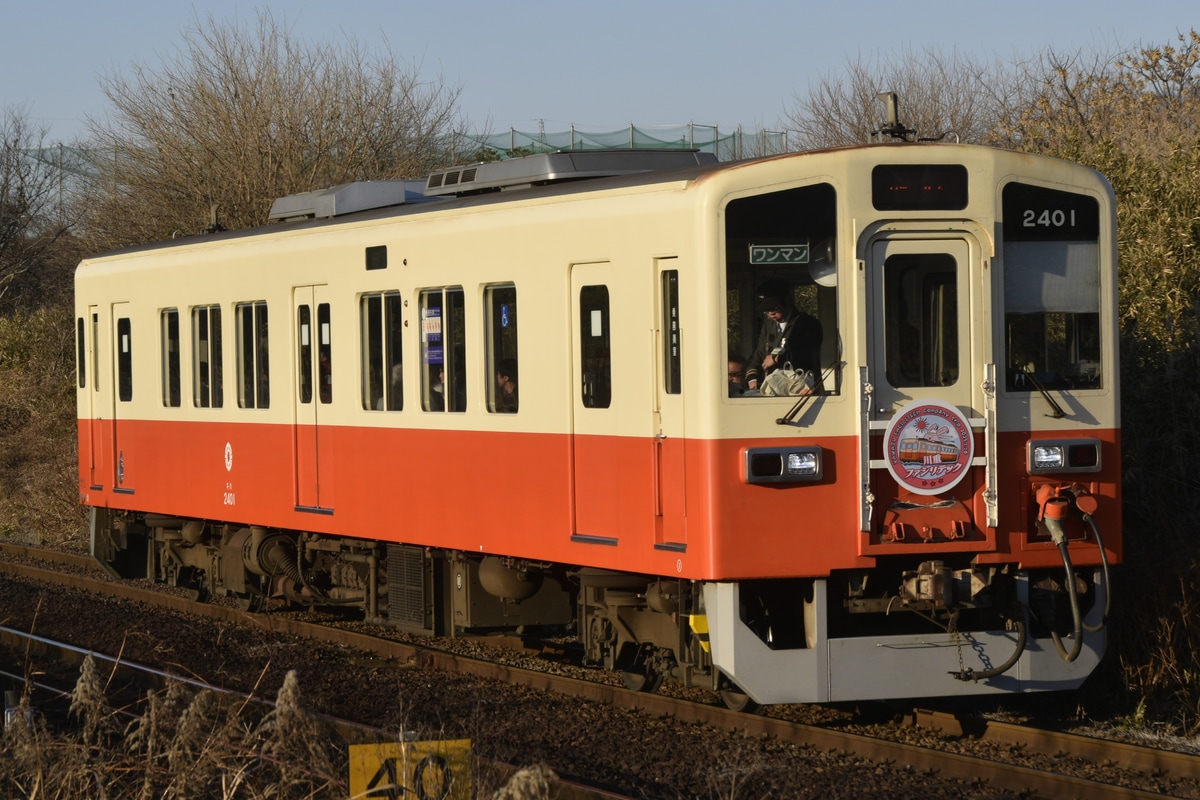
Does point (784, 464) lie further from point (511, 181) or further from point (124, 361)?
point (124, 361)

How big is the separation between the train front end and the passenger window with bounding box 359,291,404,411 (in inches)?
127

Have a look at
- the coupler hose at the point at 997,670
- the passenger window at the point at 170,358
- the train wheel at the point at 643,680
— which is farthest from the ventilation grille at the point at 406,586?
the coupler hose at the point at 997,670

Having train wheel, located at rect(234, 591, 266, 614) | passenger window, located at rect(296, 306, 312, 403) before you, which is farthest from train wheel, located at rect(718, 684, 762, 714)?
train wheel, located at rect(234, 591, 266, 614)

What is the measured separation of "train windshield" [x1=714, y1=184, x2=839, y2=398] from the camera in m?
7.91

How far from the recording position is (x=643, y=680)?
9.28 metres

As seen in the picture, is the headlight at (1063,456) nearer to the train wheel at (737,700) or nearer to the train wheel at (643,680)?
the train wheel at (737,700)

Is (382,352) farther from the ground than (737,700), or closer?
farther from the ground

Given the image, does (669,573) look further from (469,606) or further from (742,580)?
(469,606)

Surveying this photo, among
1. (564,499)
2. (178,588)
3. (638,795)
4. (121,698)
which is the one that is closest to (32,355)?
(178,588)

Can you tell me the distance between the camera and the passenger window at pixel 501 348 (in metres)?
9.36

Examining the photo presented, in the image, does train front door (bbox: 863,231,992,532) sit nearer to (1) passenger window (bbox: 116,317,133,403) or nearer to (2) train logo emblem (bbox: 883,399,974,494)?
(2) train logo emblem (bbox: 883,399,974,494)

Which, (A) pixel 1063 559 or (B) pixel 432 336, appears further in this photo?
(B) pixel 432 336

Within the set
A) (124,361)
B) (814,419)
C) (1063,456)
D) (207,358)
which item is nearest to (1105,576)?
(1063,456)

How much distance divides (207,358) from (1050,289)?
23.7 ft
